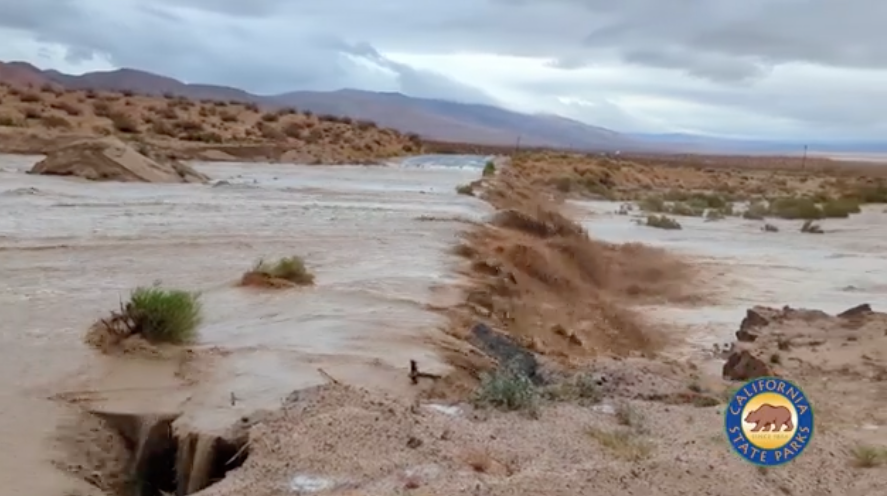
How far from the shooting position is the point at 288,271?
37.9ft

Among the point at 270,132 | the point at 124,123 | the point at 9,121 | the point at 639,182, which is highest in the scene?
the point at 9,121

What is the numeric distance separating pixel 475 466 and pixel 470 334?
12.3 ft

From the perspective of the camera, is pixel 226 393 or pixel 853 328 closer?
pixel 226 393

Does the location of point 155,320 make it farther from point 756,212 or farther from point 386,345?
point 756,212

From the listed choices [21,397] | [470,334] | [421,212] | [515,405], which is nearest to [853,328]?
[470,334]

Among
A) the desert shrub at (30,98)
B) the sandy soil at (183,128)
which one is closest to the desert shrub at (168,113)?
the sandy soil at (183,128)

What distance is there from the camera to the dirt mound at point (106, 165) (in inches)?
918

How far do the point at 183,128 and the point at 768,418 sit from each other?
38141 millimetres

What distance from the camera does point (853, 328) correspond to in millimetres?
11828

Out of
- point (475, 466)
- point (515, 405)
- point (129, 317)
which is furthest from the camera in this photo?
point (129, 317)

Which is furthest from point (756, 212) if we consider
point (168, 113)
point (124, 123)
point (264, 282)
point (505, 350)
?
point (505, 350)

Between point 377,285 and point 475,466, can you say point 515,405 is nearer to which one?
point 475,466

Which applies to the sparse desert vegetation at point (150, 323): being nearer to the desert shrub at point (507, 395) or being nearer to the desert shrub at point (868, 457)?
the desert shrub at point (507, 395)

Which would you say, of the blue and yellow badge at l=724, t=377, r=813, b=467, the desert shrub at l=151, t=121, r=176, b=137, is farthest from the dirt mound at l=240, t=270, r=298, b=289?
the desert shrub at l=151, t=121, r=176, b=137
